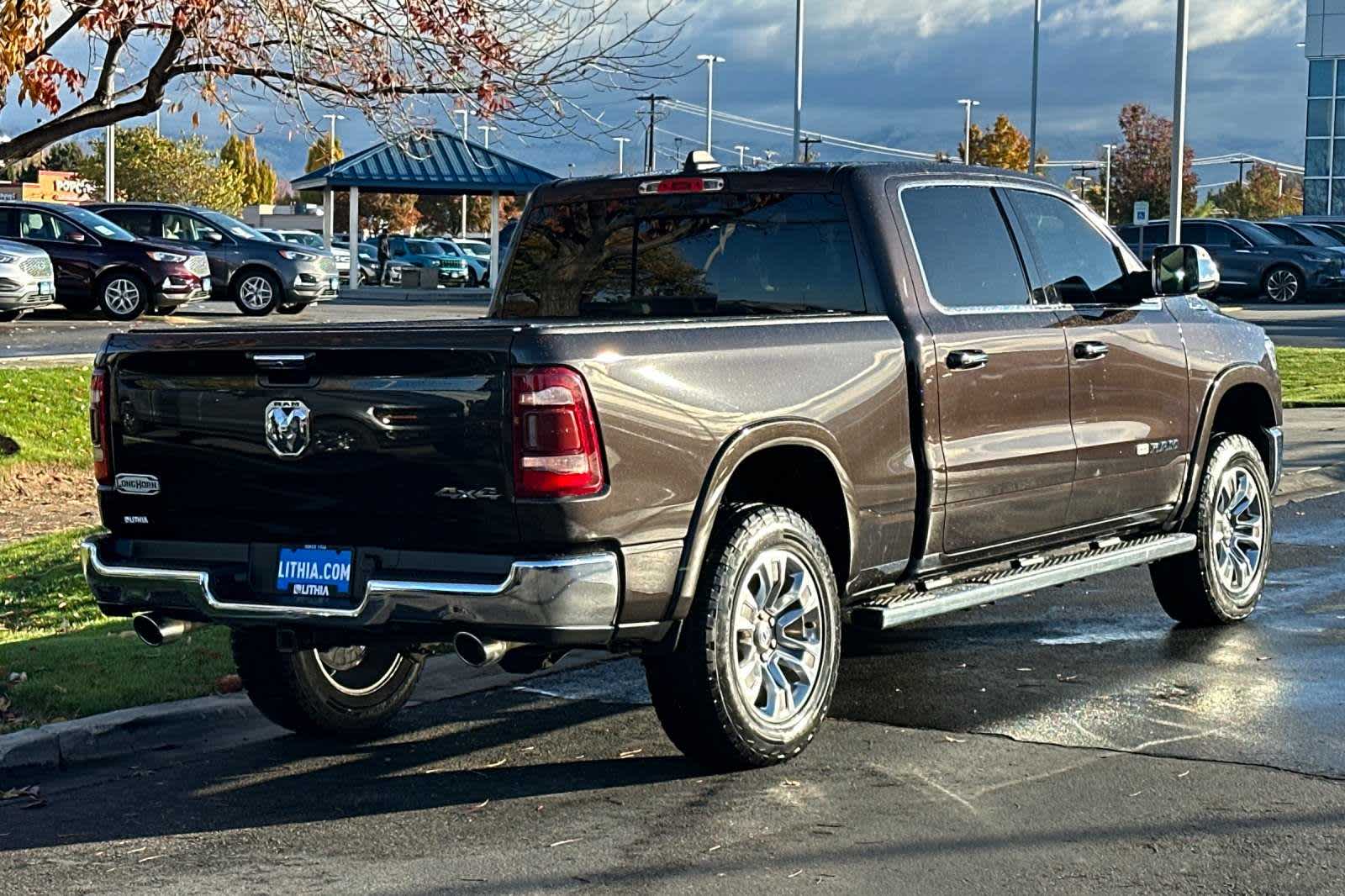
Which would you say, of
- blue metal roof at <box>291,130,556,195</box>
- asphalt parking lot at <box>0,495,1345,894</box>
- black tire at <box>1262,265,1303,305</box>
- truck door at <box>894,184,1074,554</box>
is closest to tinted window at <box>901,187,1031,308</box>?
truck door at <box>894,184,1074,554</box>

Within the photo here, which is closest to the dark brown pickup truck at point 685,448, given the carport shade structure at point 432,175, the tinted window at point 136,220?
the tinted window at point 136,220

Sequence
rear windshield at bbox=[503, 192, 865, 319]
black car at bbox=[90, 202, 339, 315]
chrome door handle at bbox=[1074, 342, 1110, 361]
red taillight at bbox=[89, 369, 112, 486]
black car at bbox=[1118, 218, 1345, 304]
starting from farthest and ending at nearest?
black car at bbox=[1118, 218, 1345, 304] → black car at bbox=[90, 202, 339, 315] → chrome door handle at bbox=[1074, 342, 1110, 361] → rear windshield at bbox=[503, 192, 865, 319] → red taillight at bbox=[89, 369, 112, 486]

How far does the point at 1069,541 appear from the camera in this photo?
8070 mm

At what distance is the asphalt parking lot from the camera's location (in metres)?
5.34

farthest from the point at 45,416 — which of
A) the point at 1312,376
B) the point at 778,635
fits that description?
the point at 1312,376

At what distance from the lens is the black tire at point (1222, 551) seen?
887 centimetres

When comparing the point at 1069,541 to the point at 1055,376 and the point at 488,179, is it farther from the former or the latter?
the point at 488,179

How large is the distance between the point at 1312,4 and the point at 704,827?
2709 inches

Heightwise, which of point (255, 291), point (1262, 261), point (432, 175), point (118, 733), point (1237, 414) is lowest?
point (118, 733)

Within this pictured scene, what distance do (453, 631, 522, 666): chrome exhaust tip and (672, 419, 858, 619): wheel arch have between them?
1.85 feet

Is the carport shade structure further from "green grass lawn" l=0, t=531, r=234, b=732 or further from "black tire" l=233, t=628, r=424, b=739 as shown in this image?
"black tire" l=233, t=628, r=424, b=739

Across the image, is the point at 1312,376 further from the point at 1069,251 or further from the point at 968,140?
the point at 968,140

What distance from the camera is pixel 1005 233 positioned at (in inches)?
313

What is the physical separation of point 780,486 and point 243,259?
84.9 ft
